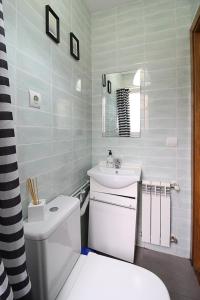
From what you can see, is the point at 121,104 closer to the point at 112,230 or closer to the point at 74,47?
the point at 74,47

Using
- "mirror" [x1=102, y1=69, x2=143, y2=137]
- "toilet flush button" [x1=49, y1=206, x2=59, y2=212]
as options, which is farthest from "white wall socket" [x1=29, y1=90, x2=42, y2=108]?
"mirror" [x1=102, y1=69, x2=143, y2=137]

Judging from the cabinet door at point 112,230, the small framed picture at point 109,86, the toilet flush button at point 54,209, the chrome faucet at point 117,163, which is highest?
the small framed picture at point 109,86

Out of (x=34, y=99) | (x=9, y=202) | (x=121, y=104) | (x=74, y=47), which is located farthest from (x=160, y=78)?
(x=9, y=202)

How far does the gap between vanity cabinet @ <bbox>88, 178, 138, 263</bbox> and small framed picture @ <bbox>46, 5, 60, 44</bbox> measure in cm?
117

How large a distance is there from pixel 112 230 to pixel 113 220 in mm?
98

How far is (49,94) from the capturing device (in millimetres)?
1115

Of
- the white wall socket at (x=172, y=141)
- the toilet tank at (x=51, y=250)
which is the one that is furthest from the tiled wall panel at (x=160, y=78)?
the toilet tank at (x=51, y=250)

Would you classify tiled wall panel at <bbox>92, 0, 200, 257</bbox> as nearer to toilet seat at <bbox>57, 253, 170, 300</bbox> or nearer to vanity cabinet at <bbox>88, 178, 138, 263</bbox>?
vanity cabinet at <bbox>88, 178, 138, 263</bbox>

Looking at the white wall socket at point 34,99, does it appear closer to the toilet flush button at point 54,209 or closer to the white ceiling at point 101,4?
the toilet flush button at point 54,209

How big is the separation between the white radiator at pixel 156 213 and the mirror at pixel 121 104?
22.3 inches

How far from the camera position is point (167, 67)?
5.18ft

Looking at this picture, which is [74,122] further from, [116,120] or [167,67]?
[167,67]

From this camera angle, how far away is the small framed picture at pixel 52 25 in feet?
3.48

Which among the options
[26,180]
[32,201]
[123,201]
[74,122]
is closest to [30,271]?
[32,201]
